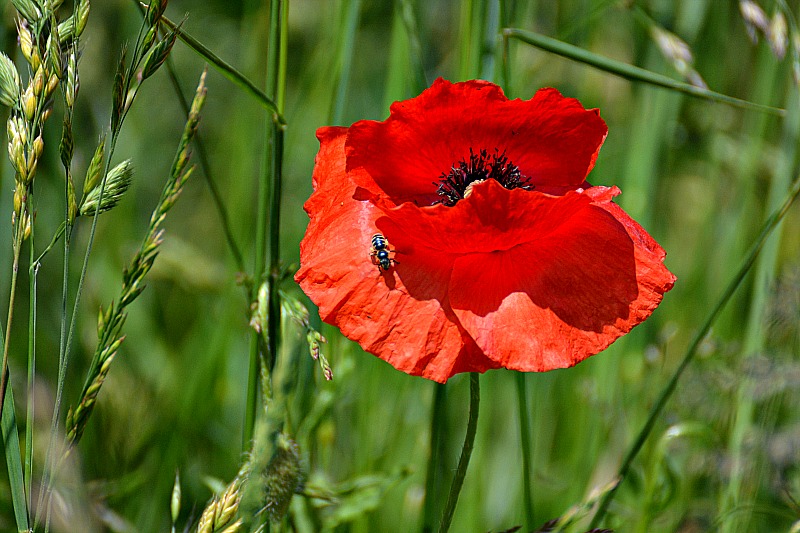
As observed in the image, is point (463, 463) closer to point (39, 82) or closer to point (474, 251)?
point (474, 251)

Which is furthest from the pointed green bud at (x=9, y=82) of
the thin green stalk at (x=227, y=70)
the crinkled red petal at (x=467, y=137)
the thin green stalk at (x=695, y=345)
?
the thin green stalk at (x=695, y=345)

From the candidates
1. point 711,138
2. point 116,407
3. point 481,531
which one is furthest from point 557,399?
point 116,407

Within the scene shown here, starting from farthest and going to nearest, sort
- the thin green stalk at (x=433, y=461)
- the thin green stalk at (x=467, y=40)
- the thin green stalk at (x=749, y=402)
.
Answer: the thin green stalk at (x=749, y=402)
the thin green stalk at (x=467, y=40)
the thin green stalk at (x=433, y=461)

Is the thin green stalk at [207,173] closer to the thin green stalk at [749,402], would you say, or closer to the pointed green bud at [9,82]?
the pointed green bud at [9,82]

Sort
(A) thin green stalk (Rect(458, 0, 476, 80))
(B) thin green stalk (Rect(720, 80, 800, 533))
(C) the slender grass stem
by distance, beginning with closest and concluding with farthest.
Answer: (C) the slender grass stem → (A) thin green stalk (Rect(458, 0, 476, 80)) → (B) thin green stalk (Rect(720, 80, 800, 533))

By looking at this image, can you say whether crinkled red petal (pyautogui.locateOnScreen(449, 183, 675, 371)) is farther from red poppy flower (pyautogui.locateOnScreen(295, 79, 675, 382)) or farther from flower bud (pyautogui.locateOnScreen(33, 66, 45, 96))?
flower bud (pyautogui.locateOnScreen(33, 66, 45, 96))

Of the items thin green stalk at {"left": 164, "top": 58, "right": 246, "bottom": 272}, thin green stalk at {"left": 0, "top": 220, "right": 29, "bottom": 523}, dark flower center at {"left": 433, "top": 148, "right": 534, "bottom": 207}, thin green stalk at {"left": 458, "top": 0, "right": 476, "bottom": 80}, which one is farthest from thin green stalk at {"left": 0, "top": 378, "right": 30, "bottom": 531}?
thin green stalk at {"left": 458, "top": 0, "right": 476, "bottom": 80}
